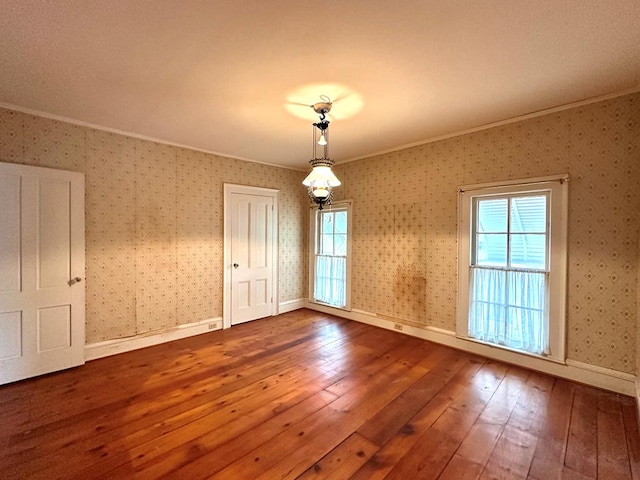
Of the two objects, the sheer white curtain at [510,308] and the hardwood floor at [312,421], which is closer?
the hardwood floor at [312,421]

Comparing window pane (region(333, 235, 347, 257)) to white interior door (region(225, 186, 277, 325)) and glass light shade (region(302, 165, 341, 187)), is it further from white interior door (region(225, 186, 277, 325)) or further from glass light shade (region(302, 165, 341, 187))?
glass light shade (region(302, 165, 341, 187))

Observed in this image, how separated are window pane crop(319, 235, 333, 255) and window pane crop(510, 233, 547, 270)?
2802mm

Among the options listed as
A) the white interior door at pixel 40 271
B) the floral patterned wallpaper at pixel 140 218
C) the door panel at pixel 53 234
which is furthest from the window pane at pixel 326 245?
the door panel at pixel 53 234

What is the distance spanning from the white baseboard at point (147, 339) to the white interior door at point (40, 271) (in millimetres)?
176

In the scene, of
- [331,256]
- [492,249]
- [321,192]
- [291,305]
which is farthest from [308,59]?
[291,305]

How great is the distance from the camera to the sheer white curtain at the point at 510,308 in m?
3.00

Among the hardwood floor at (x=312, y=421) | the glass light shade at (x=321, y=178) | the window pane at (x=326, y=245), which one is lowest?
the hardwood floor at (x=312, y=421)

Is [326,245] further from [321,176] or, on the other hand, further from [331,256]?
[321,176]

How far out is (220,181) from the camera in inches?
172

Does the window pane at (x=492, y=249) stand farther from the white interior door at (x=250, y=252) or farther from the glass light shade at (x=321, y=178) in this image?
the white interior door at (x=250, y=252)

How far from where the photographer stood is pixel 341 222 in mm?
5012

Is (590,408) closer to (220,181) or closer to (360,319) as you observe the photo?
(360,319)

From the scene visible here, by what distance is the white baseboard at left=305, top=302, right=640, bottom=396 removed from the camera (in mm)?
2572

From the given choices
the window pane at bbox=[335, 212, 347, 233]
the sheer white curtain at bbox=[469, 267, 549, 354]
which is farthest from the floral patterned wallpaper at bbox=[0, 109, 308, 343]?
the sheer white curtain at bbox=[469, 267, 549, 354]
